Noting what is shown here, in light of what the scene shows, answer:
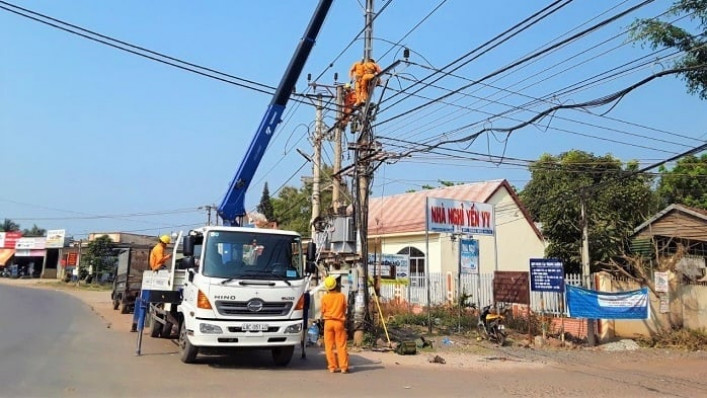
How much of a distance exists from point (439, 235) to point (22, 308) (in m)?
17.4

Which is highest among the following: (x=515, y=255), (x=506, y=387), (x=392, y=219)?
(x=392, y=219)

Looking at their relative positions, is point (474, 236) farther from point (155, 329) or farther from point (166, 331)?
point (155, 329)

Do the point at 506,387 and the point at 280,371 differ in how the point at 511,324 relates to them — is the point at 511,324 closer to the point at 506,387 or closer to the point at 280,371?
the point at 506,387

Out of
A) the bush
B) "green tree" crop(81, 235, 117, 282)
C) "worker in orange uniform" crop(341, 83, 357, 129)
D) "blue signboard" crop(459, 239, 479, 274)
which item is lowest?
the bush

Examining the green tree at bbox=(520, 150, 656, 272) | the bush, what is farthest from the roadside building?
the bush

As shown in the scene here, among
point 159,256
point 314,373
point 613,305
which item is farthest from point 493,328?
point 159,256

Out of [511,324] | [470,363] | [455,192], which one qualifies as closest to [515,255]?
[455,192]

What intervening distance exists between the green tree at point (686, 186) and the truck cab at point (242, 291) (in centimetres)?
3357

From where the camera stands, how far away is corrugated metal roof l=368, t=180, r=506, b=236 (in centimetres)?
2856

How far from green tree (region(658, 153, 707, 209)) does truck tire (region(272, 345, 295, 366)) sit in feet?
110

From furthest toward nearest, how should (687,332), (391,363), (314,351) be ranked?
1. (687,332)
2. (314,351)
3. (391,363)

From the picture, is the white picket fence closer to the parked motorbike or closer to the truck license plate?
the parked motorbike

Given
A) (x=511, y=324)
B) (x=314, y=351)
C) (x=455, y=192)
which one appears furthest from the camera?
(x=455, y=192)

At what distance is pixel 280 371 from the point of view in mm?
10227
